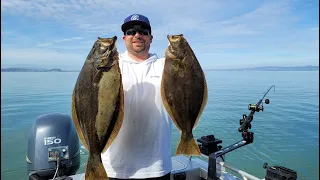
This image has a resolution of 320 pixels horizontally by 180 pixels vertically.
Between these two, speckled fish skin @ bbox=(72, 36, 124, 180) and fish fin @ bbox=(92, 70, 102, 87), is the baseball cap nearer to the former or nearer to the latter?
speckled fish skin @ bbox=(72, 36, 124, 180)

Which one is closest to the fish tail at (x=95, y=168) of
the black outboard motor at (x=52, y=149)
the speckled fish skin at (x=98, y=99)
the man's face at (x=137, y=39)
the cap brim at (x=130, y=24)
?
the speckled fish skin at (x=98, y=99)

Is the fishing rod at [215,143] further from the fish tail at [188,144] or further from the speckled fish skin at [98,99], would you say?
the speckled fish skin at [98,99]

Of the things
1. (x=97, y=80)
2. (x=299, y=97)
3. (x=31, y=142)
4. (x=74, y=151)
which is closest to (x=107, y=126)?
(x=97, y=80)

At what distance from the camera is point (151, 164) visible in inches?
108

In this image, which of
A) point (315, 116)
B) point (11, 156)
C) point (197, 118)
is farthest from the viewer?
point (315, 116)

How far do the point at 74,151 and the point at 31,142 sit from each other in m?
0.68

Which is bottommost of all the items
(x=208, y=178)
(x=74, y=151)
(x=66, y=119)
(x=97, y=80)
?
(x=208, y=178)

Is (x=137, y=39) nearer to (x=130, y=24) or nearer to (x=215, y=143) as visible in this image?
(x=130, y=24)

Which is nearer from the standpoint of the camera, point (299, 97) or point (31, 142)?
point (31, 142)

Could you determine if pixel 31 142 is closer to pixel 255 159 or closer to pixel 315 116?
pixel 255 159

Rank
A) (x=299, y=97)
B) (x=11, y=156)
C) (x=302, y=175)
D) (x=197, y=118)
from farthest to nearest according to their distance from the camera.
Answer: (x=299, y=97)
(x=11, y=156)
(x=302, y=175)
(x=197, y=118)

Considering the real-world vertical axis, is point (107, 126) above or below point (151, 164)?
above

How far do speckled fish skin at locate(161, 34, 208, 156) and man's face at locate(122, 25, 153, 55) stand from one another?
424 mm

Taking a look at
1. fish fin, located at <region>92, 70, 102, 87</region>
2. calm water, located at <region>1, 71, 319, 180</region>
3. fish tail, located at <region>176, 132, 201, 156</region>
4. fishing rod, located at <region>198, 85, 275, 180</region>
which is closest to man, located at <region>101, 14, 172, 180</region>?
fish tail, located at <region>176, 132, 201, 156</region>
